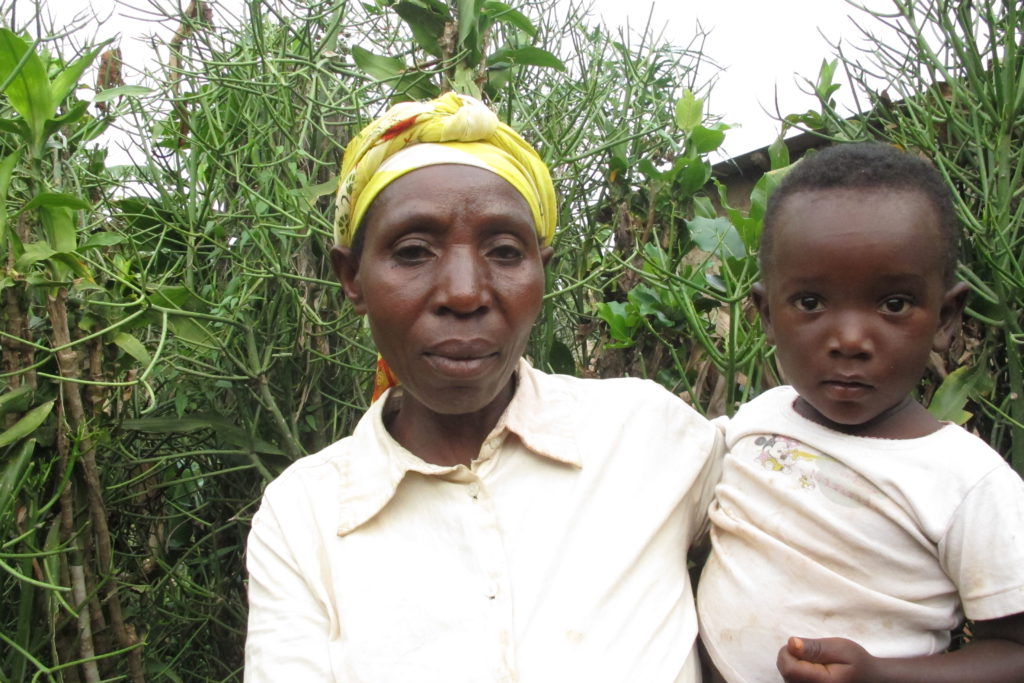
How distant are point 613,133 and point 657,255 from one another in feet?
1.60

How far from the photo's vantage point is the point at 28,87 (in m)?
1.57

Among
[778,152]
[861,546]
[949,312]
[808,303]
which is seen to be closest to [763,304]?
[808,303]

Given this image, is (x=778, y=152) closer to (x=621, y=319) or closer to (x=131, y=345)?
(x=621, y=319)

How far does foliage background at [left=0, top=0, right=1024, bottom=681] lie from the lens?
1667mm

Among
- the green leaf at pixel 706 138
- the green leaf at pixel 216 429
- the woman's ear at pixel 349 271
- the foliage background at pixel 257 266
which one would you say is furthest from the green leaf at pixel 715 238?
the green leaf at pixel 216 429

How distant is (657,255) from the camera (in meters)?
2.07

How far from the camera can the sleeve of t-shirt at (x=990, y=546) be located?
3.71 ft

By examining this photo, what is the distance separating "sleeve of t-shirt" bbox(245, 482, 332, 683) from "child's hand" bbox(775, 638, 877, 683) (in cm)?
63

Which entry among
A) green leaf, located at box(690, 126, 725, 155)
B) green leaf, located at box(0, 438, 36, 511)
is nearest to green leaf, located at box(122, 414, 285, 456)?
green leaf, located at box(0, 438, 36, 511)

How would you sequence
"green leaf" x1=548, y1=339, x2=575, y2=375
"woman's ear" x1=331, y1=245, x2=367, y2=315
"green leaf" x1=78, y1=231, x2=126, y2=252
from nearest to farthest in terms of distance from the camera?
1. "woman's ear" x1=331, y1=245, x2=367, y2=315
2. "green leaf" x1=78, y1=231, x2=126, y2=252
3. "green leaf" x1=548, y1=339, x2=575, y2=375

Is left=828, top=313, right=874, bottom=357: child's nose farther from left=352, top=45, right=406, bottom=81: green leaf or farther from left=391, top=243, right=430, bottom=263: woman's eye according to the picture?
left=352, top=45, right=406, bottom=81: green leaf

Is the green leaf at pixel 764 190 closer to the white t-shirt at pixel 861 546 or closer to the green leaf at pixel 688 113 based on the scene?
the green leaf at pixel 688 113

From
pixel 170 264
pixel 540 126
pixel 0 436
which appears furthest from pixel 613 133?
pixel 0 436

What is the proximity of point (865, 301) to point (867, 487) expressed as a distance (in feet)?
0.84
